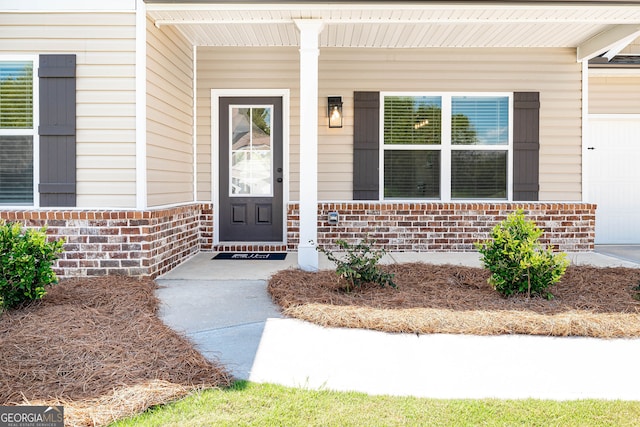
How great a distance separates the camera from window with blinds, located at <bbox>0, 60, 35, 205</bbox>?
4879 millimetres

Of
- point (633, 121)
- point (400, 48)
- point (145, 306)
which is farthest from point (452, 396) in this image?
point (633, 121)

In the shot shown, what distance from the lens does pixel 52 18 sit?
4.81 metres

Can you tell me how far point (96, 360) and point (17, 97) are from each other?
3482mm

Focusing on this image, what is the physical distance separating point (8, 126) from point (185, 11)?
2167 millimetres

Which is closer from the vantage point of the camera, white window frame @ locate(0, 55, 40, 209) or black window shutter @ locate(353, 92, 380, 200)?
white window frame @ locate(0, 55, 40, 209)

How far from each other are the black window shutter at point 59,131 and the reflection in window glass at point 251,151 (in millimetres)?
2417

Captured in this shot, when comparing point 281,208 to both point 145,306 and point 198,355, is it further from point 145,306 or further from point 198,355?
point 198,355

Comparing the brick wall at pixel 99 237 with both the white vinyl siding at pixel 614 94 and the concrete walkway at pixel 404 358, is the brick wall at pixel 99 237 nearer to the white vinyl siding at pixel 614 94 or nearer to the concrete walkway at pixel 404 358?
the concrete walkway at pixel 404 358

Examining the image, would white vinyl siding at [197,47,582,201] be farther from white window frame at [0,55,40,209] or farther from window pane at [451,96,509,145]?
white window frame at [0,55,40,209]

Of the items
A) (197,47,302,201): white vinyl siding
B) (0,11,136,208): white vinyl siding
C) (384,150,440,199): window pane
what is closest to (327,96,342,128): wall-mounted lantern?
(197,47,302,201): white vinyl siding

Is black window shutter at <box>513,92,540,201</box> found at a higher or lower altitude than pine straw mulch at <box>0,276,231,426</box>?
higher

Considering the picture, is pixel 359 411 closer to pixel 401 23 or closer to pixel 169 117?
pixel 169 117
